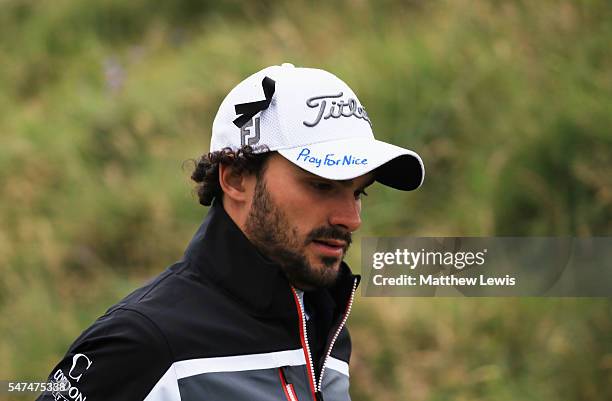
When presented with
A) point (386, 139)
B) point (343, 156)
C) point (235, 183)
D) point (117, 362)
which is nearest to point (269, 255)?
point (235, 183)

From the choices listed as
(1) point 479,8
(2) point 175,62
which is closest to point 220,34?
(2) point 175,62

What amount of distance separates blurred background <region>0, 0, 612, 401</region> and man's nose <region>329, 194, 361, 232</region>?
269cm

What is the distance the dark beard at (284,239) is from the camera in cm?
267

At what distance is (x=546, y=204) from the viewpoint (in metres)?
5.77

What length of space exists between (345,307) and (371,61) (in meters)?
4.35

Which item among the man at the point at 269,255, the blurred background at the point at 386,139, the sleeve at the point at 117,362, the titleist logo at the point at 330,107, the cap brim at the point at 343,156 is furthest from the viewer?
the blurred background at the point at 386,139

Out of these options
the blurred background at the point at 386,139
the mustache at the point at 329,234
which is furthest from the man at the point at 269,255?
the blurred background at the point at 386,139

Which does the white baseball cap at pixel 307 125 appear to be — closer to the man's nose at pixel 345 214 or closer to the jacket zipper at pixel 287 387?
the man's nose at pixel 345 214

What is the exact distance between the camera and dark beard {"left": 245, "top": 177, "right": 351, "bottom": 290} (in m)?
2.67

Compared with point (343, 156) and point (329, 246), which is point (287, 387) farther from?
point (343, 156)

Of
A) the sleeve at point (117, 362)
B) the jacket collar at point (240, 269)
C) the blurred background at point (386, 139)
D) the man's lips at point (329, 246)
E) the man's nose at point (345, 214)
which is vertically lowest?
the sleeve at point (117, 362)

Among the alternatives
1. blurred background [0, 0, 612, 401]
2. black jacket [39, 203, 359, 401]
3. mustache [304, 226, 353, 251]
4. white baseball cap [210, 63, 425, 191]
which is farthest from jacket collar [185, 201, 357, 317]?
blurred background [0, 0, 612, 401]

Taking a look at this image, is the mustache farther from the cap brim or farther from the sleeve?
the sleeve

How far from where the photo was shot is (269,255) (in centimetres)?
271
